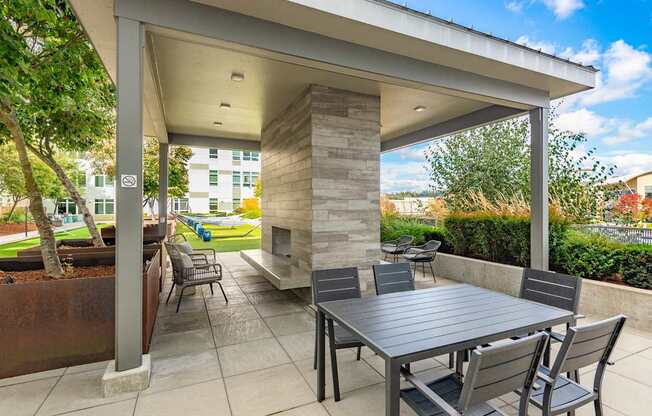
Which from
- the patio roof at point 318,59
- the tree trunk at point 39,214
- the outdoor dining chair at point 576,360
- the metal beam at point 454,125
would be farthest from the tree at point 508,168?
the tree trunk at point 39,214

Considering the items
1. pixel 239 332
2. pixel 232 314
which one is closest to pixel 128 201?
pixel 239 332

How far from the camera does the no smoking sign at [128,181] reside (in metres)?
2.38

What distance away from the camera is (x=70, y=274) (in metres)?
3.22

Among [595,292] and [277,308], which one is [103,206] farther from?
[595,292]

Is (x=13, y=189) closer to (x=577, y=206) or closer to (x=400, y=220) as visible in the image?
(x=400, y=220)

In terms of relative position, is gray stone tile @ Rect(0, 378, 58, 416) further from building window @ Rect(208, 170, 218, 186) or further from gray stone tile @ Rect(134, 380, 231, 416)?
building window @ Rect(208, 170, 218, 186)

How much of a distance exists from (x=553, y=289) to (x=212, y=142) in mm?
6984

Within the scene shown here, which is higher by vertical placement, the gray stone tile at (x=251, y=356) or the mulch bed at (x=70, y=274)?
the mulch bed at (x=70, y=274)

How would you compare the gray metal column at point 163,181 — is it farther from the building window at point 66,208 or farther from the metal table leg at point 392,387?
the building window at point 66,208

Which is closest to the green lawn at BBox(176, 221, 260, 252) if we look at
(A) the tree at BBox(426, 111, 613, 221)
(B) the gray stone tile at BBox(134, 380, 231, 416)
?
(A) the tree at BBox(426, 111, 613, 221)

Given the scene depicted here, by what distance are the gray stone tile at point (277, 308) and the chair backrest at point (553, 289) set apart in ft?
8.88

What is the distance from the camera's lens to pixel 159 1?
2.49 meters

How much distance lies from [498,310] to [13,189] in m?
18.2

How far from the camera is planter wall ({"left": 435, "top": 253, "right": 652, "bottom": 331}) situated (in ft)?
11.6
